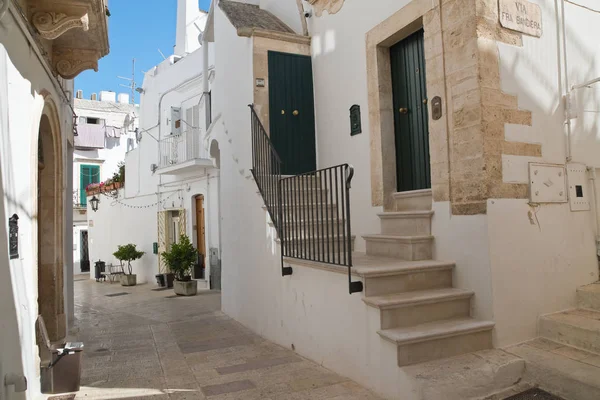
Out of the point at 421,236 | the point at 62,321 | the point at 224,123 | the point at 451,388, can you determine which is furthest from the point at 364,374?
the point at 224,123

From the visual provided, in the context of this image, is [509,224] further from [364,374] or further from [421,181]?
[364,374]

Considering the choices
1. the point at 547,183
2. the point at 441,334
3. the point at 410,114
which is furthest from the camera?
the point at 410,114

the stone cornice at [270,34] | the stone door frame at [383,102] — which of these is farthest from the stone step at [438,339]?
the stone cornice at [270,34]

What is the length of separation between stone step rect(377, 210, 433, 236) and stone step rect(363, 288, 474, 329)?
69cm

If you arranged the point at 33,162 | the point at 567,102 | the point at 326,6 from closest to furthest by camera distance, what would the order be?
the point at 33,162 < the point at 567,102 < the point at 326,6

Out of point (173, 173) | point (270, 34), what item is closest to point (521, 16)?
point (270, 34)

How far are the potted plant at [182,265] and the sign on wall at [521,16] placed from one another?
8537 millimetres

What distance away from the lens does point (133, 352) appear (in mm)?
4996

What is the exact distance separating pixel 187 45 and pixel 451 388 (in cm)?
1411

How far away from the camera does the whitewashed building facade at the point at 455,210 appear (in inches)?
130

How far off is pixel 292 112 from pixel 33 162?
353 centimetres

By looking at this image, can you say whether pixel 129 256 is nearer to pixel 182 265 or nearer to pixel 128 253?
pixel 128 253

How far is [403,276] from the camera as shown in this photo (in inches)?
143

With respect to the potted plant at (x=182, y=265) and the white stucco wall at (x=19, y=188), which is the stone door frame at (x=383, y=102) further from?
the potted plant at (x=182, y=265)
